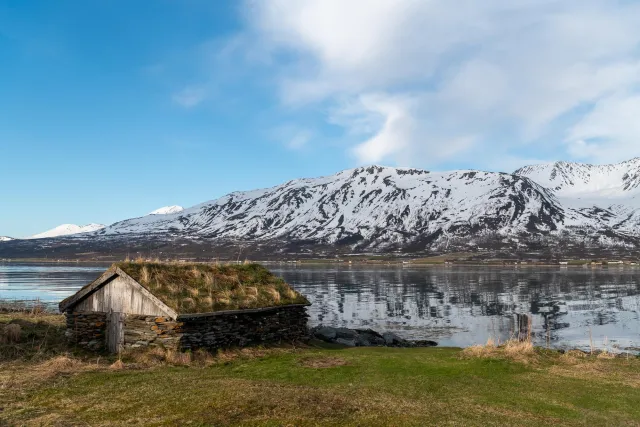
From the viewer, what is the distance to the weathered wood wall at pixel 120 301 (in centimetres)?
2278

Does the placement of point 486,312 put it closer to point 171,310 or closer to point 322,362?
point 322,362

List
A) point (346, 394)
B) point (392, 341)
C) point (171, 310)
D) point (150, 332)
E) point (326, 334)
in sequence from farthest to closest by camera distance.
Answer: point (392, 341) < point (326, 334) < point (150, 332) < point (171, 310) < point (346, 394)

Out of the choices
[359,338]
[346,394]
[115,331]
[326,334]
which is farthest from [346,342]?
[346,394]

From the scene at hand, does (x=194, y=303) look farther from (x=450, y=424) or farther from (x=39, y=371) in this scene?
(x=450, y=424)

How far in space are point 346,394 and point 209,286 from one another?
1200cm

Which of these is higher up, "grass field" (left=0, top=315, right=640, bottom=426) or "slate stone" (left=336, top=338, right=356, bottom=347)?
"grass field" (left=0, top=315, right=640, bottom=426)

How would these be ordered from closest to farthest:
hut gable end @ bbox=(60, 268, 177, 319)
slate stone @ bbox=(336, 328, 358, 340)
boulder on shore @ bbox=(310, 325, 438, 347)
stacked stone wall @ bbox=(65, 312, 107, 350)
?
hut gable end @ bbox=(60, 268, 177, 319) → stacked stone wall @ bbox=(65, 312, 107, 350) → boulder on shore @ bbox=(310, 325, 438, 347) → slate stone @ bbox=(336, 328, 358, 340)

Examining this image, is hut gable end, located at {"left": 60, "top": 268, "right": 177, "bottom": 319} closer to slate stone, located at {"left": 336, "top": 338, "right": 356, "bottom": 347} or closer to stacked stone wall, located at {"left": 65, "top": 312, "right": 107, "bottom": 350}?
stacked stone wall, located at {"left": 65, "top": 312, "right": 107, "bottom": 350}

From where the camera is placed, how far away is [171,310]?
21.8 metres

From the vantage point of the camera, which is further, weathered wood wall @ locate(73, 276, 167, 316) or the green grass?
weathered wood wall @ locate(73, 276, 167, 316)

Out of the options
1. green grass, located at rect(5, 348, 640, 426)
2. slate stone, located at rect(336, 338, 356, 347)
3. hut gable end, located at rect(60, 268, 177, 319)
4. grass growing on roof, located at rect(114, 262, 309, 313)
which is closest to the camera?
green grass, located at rect(5, 348, 640, 426)

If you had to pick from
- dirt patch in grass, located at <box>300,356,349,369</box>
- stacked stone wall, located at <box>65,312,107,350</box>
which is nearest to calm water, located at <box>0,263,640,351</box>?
dirt patch in grass, located at <box>300,356,349,369</box>

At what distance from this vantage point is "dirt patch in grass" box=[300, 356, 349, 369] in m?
20.6

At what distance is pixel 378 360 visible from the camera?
857 inches
